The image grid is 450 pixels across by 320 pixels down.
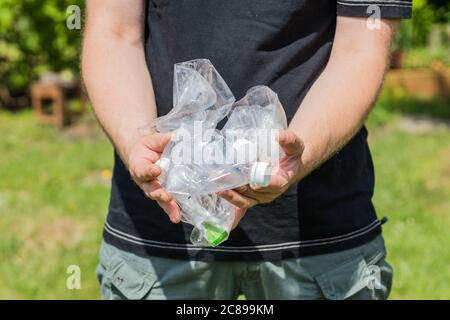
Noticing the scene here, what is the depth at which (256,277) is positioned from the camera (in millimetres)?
2014

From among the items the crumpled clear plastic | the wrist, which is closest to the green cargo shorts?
the crumpled clear plastic

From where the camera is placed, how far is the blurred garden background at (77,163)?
4.57 m

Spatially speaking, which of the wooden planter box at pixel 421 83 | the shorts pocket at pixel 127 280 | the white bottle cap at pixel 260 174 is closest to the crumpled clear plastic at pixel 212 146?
the white bottle cap at pixel 260 174

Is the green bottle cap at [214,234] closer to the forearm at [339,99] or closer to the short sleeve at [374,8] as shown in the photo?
the forearm at [339,99]

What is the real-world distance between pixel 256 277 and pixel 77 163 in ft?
15.0

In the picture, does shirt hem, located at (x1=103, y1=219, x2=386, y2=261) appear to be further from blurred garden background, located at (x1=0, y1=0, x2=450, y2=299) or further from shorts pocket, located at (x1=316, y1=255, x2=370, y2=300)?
→ blurred garden background, located at (x1=0, y1=0, x2=450, y2=299)

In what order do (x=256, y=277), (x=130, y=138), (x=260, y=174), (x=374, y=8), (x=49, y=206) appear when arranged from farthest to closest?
(x=49, y=206) < (x=256, y=277) < (x=374, y=8) < (x=130, y=138) < (x=260, y=174)

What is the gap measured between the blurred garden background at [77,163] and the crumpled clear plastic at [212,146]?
241cm

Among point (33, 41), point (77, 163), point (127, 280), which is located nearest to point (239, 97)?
point (127, 280)

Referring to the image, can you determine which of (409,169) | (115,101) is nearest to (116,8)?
(115,101)

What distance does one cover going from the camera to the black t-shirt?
190cm

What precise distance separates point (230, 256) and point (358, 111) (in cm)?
54

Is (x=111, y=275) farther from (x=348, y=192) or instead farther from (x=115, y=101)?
(x=348, y=192)

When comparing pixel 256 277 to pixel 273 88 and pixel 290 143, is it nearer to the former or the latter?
pixel 273 88
